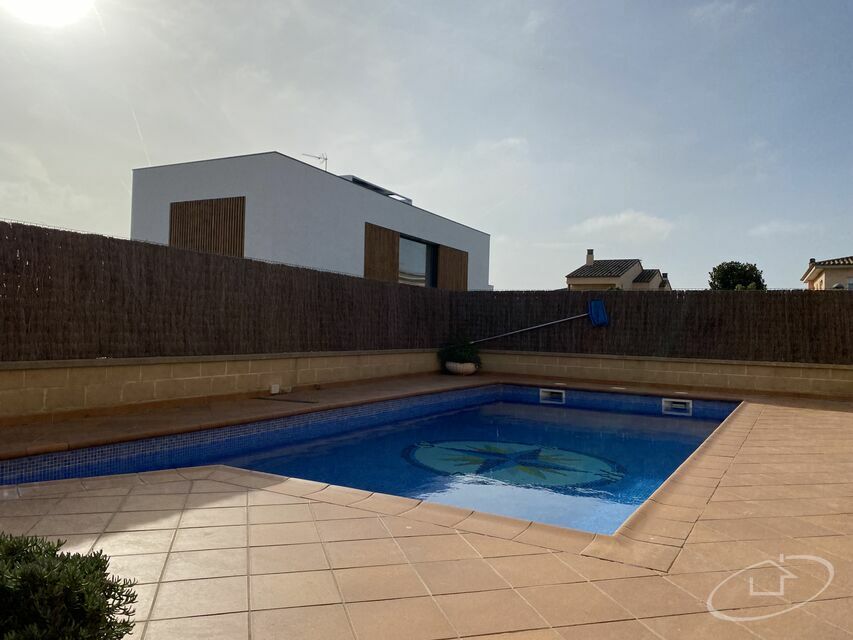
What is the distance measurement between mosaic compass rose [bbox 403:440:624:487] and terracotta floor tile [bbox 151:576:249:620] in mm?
3610

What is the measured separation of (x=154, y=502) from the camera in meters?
3.75

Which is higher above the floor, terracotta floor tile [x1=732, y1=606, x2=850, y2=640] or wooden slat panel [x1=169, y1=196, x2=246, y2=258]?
wooden slat panel [x1=169, y1=196, x2=246, y2=258]

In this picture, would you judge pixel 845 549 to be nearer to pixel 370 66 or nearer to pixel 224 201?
pixel 370 66

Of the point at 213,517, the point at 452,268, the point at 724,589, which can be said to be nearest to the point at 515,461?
the point at 213,517

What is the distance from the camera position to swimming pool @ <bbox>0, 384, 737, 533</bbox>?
197 inches

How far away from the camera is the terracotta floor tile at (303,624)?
2.12m

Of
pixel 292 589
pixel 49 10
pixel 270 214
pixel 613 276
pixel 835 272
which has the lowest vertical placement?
pixel 292 589

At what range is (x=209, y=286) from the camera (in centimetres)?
816

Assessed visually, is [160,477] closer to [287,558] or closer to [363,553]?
[287,558]

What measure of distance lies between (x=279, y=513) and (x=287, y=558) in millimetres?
769

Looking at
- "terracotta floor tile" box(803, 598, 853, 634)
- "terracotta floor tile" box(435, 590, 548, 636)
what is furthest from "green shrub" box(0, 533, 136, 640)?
"terracotta floor tile" box(803, 598, 853, 634)

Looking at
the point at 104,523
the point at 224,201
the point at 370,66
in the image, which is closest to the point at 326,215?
the point at 224,201

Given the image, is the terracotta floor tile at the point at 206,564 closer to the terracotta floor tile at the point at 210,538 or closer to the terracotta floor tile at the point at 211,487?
the terracotta floor tile at the point at 210,538

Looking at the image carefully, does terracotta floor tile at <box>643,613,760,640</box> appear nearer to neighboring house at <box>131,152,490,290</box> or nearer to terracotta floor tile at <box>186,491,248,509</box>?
terracotta floor tile at <box>186,491,248,509</box>
